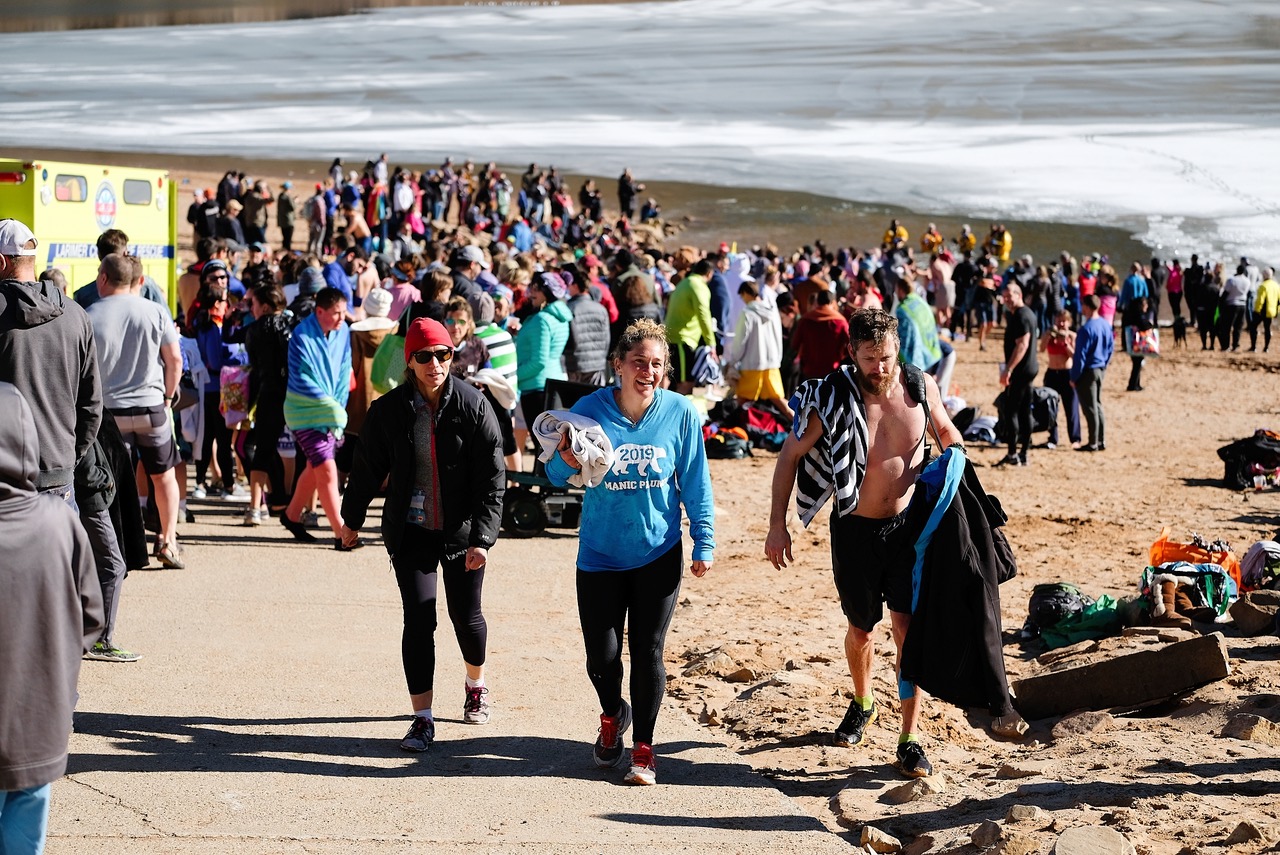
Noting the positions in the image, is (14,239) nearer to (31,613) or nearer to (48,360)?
(48,360)

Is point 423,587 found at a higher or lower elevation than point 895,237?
lower

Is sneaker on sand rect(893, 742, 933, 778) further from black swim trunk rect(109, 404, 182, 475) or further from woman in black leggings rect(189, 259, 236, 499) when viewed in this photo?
woman in black leggings rect(189, 259, 236, 499)

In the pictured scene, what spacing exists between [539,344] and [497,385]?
1.84 metres

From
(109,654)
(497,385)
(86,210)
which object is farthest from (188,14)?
(109,654)

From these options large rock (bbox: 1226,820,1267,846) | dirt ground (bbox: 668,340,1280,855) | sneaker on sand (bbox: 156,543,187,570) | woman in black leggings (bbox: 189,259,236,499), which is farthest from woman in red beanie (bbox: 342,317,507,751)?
woman in black leggings (bbox: 189,259,236,499)

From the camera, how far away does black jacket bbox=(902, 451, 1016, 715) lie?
530cm

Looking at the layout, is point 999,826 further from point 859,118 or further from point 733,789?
point 859,118

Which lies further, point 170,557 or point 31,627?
point 170,557

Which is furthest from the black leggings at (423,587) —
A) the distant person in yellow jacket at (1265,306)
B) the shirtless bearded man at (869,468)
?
the distant person in yellow jacket at (1265,306)

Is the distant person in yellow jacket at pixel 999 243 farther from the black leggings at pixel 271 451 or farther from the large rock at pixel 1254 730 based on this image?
the large rock at pixel 1254 730

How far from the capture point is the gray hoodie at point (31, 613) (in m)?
3.27

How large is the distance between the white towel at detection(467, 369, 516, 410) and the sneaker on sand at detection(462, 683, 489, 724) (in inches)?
134

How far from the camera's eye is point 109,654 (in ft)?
21.8

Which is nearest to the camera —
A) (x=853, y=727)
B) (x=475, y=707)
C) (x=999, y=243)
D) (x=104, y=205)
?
(x=853, y=727)
